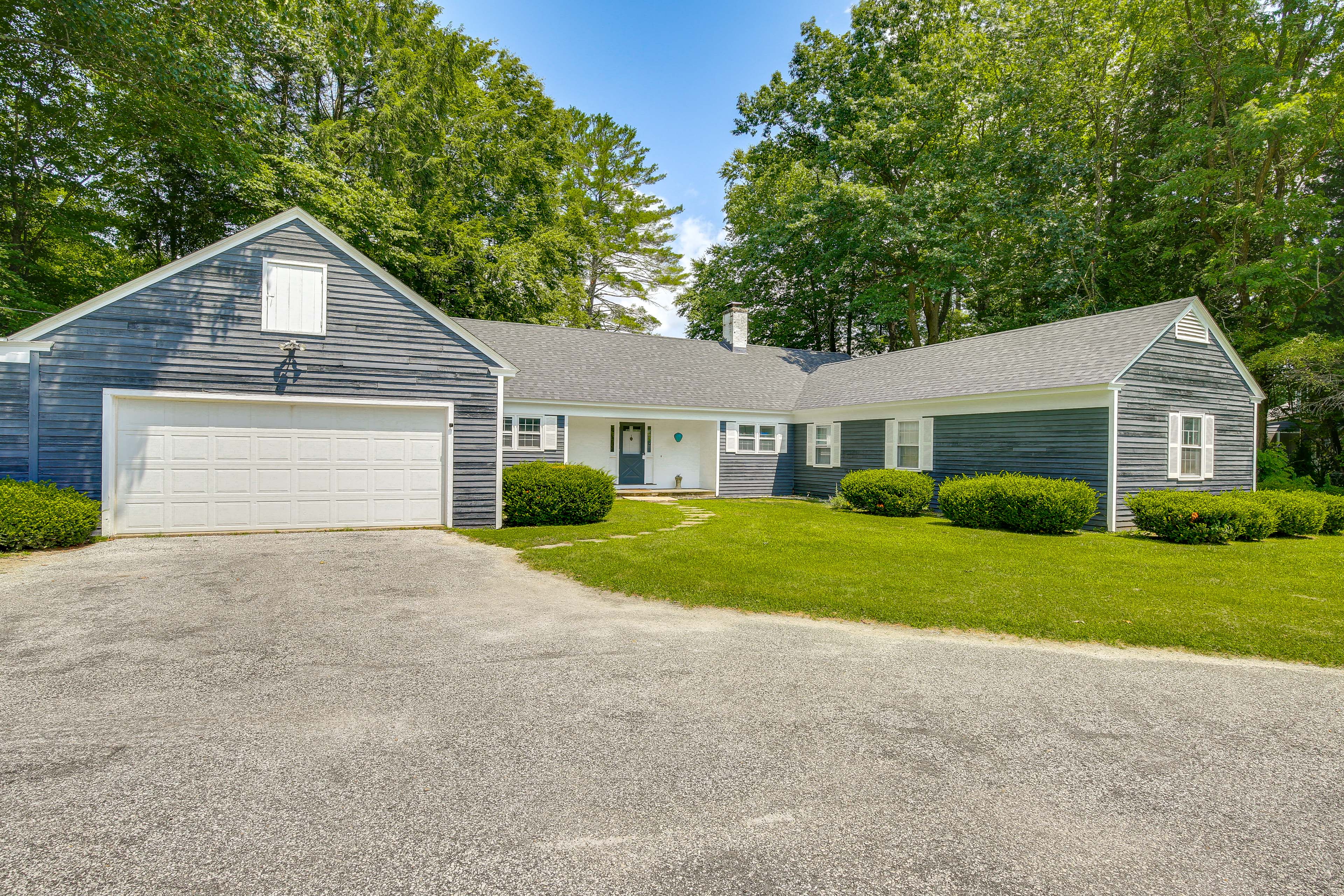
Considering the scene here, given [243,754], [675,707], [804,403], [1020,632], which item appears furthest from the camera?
[804,403]

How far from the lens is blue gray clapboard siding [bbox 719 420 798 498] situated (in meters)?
20.5

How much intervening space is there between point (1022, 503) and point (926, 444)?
4.46 m

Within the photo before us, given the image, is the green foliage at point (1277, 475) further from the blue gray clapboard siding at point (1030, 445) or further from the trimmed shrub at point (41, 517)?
the trimmed shrub at point (41, 517)

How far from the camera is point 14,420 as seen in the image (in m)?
10.0

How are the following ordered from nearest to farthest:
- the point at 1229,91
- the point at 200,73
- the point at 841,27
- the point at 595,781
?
the point at 595,781 < the point at 200,73 < the point at 1229,91 < the point at 841,27

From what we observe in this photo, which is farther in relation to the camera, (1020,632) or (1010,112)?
(1010,112)

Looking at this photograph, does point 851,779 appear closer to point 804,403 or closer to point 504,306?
point 804,403

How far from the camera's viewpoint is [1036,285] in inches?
956

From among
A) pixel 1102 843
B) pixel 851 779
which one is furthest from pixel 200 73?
pixel 1102 843

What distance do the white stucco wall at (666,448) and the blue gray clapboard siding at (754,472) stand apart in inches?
16.3

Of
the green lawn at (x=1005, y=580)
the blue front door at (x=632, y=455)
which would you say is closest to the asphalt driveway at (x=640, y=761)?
the green lawn at (x=1005, y=580)

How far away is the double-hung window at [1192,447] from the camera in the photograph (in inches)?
580

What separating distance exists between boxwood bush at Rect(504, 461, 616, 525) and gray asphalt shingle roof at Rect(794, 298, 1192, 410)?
9.38 metres

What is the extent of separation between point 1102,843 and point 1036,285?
25981 mm
